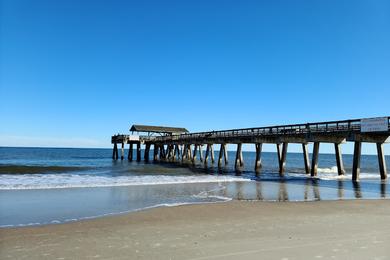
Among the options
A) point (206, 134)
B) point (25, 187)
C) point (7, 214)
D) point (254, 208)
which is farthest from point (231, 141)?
point (7, 214)

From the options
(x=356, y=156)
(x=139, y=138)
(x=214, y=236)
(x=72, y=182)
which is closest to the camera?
(x=214, y=236)

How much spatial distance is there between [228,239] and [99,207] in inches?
259

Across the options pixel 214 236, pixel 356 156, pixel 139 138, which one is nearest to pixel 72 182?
pixel 214 236

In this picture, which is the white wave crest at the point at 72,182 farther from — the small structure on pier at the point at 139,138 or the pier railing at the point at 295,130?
the small structure on pier at the point at 139,138

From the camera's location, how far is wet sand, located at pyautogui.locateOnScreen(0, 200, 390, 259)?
621cm

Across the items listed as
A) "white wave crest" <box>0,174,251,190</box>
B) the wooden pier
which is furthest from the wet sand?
the wooden pier

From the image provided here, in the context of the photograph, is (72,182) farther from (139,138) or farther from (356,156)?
(139,138)

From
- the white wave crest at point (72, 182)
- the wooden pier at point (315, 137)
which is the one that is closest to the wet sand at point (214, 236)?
the white wave crest at point (72, 182)

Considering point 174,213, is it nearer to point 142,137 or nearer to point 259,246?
point 259,246

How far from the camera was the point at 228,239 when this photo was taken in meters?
7.30

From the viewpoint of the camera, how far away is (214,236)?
7.62 metres

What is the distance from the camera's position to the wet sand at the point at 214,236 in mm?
6211

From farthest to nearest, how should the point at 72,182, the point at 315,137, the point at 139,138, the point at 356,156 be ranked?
the point at 139,138 < the point at 315,137 < the point at 356,156 < the point at 72,182

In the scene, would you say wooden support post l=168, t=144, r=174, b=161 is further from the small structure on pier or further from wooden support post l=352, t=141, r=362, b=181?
wooden support post l=352, t=141, r=362, b=181
